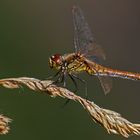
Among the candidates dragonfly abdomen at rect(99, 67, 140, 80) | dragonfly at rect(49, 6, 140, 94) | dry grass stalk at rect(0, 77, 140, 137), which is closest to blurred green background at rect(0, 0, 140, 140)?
dragonfly at rect(49, 6, 140, 94)

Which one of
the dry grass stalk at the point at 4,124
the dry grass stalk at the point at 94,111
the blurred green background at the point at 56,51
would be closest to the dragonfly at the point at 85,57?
the blurred green background at the point at 56,51

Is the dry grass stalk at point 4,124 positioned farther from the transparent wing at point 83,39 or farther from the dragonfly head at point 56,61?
the transparent wing at point 83,39

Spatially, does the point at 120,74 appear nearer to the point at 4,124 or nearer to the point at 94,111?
the point at 94,111

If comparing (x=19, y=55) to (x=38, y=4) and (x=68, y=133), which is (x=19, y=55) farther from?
(x=38, y=4)

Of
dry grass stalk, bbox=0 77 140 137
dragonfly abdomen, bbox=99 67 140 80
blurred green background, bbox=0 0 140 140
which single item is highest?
dry grass stalk, bbox=0 77 140 137

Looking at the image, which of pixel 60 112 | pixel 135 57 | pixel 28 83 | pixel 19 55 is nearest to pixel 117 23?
pixel 135 57

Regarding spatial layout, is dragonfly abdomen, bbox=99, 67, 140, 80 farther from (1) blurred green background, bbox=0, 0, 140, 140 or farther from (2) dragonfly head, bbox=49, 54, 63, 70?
(1) blurred green background, bbox=0, 0, 140, 140
